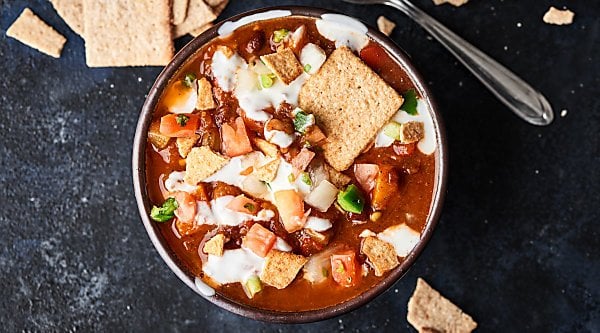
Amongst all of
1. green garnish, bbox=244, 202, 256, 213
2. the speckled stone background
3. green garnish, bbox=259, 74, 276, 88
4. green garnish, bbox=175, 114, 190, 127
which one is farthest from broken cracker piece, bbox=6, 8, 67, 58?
green garnish, bbox=244, 202, 256, 213

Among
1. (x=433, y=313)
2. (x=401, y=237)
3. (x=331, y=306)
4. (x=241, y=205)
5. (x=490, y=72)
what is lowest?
(x=433, y=313)

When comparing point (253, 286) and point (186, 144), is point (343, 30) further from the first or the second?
point (253, 286)

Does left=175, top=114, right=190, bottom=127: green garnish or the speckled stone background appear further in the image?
the speckled stone background

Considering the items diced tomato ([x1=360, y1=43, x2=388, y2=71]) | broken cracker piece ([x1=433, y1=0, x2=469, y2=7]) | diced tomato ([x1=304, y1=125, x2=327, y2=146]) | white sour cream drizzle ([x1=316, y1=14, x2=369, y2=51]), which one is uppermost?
white sour cream drizzle ([x1=316, y1=14, x2=369, y2=51])

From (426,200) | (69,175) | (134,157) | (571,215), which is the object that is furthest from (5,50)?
(571,215)

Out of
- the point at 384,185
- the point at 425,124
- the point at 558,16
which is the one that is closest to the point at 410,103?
the point at 425,124

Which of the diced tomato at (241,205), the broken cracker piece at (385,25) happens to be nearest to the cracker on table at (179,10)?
the broken cracker piece at (385,25)

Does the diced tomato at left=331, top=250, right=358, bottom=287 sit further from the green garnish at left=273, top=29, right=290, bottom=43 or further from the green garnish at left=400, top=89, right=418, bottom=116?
the green garnish at left=273, top=29, right=290, bottom=43

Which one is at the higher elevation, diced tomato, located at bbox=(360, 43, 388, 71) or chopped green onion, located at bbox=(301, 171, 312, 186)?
diced tomato, located at bbox=(360, 43, 388, 71)
